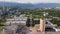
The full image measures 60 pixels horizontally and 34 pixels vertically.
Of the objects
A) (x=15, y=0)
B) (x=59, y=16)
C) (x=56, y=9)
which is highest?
(x=15, y=0)

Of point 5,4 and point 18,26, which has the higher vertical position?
point 5,4

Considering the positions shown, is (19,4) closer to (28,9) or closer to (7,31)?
(28,9)

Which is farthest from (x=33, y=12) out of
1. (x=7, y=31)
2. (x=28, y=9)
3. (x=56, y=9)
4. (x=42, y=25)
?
(x=7, y=31)

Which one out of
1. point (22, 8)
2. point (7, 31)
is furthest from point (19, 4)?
point (7, 31)

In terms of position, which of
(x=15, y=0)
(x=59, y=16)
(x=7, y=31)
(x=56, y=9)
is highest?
(x=15, y=0)

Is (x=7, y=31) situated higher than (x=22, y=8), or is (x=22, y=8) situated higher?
(x=22, y=8)

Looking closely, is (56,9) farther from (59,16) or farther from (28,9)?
(28,9)
